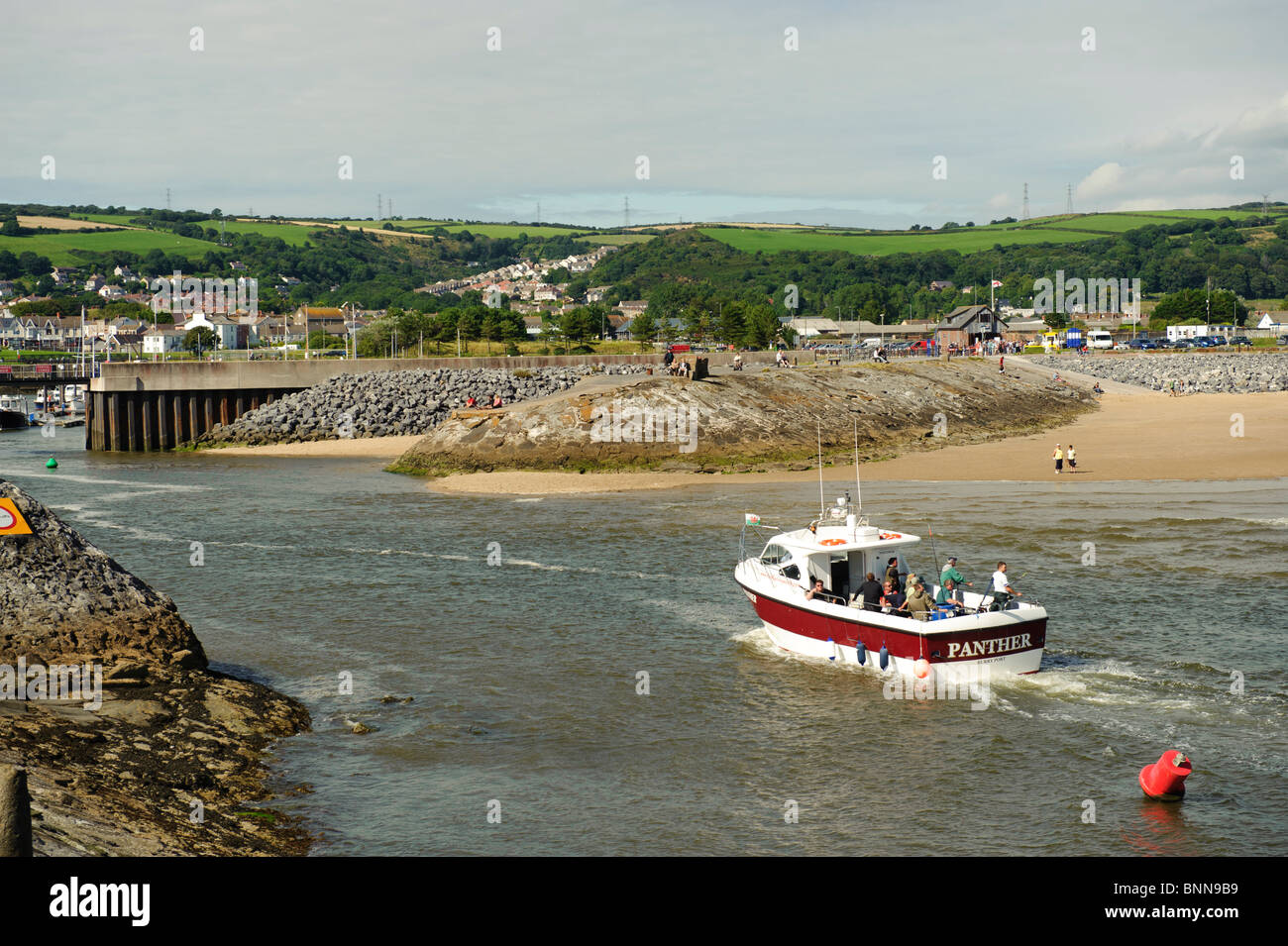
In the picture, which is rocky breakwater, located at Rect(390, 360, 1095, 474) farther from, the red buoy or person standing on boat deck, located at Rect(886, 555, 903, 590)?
the red buoy

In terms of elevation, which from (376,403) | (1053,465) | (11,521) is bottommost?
(1053,465)

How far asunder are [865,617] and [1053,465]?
32.9 meters

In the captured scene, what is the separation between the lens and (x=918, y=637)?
68.9ft

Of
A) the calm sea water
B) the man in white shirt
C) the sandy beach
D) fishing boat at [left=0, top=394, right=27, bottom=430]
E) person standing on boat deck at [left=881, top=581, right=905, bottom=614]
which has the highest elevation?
fishing boat at [left=0, top=394, right=27, bottom=430]

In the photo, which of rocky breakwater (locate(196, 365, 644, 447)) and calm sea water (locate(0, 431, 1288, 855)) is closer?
calm sea water (locate(0, 431, 1288, 855))

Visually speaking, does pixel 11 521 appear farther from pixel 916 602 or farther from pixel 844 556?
pixel 916 602

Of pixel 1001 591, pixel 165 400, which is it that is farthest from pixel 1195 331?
pixel 1001 591

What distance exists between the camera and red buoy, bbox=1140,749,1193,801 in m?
15.6

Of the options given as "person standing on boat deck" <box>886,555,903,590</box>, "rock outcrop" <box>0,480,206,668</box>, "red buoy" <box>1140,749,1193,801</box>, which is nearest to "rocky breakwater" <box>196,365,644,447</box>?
"person standing on boat deck" <box>886,555,903,590</box>

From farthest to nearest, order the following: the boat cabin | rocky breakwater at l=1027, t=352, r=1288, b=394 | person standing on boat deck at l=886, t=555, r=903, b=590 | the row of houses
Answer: the row of houses, rocky breakwater at l=1027, t=352, r=1288, b=394, the boat cabin, person standing on boat deck at l=886, t=555, r=903, b=590

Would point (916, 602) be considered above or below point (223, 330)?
below

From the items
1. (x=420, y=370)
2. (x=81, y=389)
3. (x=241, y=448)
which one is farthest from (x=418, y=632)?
(x=81, y=389)

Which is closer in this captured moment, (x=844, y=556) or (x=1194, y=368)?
(x=844, y=556)

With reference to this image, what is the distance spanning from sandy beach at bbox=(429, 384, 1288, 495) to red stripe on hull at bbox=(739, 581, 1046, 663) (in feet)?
86.2
